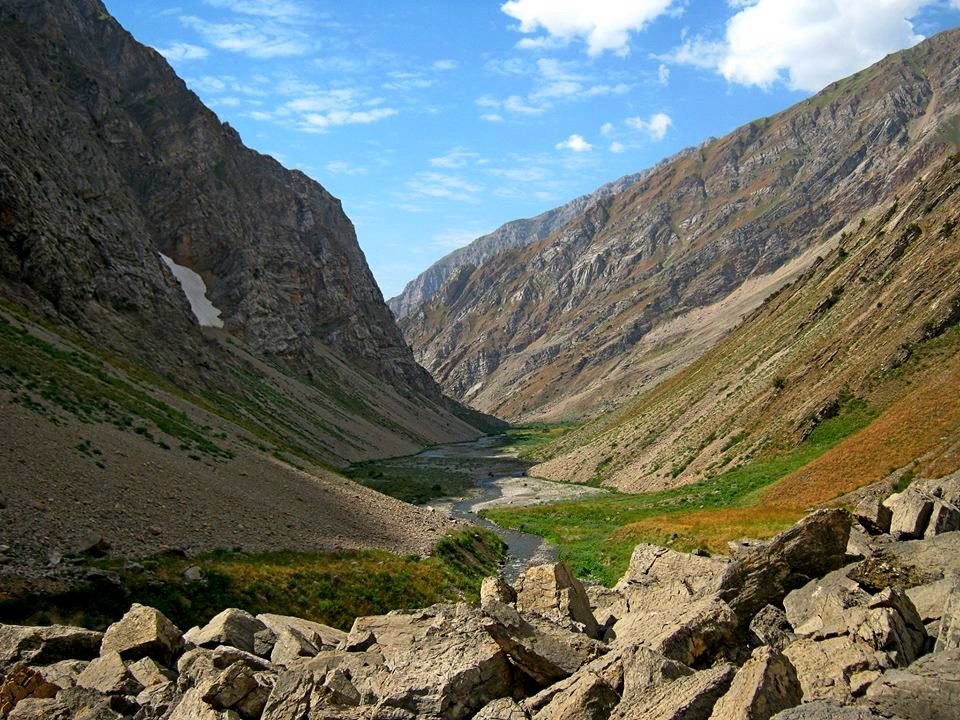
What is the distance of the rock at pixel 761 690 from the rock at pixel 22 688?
1160cm

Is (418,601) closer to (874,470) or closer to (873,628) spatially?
(873,628)

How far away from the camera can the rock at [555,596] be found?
14.5 metres

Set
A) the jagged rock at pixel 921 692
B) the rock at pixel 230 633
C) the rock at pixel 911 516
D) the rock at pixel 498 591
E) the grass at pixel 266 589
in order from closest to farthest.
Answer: the jagged rock at pixel 921 692, the rock at pixel 230 633, the rock at pixel 911 516, the rock at pixel 498 591, the grass at pixel 266 589

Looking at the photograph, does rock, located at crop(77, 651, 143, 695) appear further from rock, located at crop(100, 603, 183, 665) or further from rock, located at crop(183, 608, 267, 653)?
rock, located at crop(183, 608, 267, 653)

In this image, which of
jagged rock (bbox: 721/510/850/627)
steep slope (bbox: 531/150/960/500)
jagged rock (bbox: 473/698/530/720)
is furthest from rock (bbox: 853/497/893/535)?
steep slope (bbox: 531/150/960/500)

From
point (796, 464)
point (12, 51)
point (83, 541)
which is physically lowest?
point (796, 464)

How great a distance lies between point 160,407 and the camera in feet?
148

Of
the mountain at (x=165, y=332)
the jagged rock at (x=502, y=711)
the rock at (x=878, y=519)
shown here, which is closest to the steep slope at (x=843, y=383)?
the rock at (x=878, y=519)

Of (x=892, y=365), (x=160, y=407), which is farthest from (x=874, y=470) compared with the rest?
(x=160, y=407)

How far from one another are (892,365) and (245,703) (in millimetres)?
50711

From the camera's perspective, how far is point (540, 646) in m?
11.6

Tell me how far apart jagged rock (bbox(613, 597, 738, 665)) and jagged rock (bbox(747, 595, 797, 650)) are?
442mm

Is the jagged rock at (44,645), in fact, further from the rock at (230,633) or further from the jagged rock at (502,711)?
the jagged rock at (502,711)

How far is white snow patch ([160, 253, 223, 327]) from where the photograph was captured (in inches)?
4515
